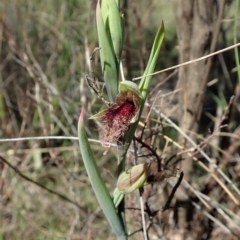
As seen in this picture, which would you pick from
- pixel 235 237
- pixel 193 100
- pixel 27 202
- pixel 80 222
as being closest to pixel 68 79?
pixel 27 202

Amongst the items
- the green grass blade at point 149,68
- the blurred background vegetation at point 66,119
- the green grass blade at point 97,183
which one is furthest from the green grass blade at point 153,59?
the blurred background vegetation at point 66,119

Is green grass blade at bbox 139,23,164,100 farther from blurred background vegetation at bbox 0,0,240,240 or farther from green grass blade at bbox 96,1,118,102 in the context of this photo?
blurred background vegetation at bbox 0,0,240,240

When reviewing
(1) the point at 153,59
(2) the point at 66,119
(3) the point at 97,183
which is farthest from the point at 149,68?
(2) the point at 66,119

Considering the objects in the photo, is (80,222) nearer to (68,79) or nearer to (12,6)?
(68,79)

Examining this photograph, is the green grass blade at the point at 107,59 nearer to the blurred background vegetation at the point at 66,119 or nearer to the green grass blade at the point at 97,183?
the green grass blade at the point at 97,183

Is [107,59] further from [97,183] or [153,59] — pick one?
[97,183]

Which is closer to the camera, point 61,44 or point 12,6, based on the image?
point 61,44

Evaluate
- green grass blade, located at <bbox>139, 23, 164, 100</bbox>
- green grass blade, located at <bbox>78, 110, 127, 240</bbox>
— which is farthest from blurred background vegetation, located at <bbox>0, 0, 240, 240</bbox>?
green grass blade, located at <bbox>139, 23, 164, 100</bbox>
